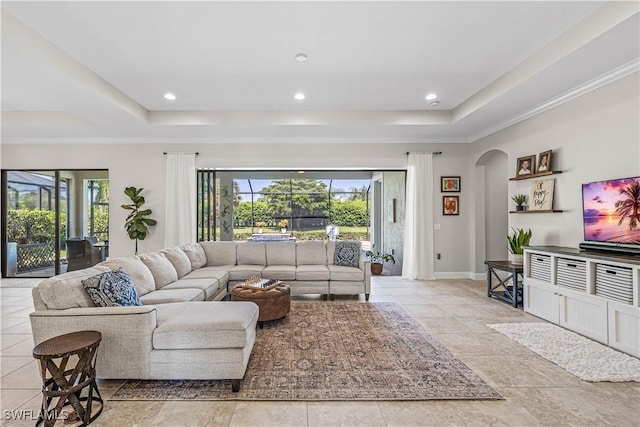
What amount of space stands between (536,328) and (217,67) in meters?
4.71

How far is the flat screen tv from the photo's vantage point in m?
3.06

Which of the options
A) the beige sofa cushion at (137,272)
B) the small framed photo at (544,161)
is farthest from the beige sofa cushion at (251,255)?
the small framed photo at (544,161)

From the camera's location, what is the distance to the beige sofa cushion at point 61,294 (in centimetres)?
234

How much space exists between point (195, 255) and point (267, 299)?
79.1 inches

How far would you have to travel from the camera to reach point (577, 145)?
3.83 metres

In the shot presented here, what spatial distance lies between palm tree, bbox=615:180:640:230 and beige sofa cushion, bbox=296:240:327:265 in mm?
3742

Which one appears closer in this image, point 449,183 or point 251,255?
point 251,255

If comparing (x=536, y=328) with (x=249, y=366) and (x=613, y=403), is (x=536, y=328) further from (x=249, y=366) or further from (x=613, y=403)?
(x=249, y=366)

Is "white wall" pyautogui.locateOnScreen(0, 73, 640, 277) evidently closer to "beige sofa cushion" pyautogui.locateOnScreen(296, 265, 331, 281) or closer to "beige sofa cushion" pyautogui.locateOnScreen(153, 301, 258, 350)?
"beige sofa cushion" pyautogui.locateOnScreen(296, 265, 331, 281)

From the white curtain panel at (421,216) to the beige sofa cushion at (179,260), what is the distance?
410cm

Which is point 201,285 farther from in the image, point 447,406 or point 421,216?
point 421,216

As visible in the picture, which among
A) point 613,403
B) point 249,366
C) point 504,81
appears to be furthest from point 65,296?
point 504,81

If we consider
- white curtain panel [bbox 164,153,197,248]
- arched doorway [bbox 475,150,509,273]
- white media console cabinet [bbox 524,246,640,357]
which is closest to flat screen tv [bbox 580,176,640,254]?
white media console cabinet [bbox 524,246,640,357]

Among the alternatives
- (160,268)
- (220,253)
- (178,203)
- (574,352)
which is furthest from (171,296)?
(574,352)
